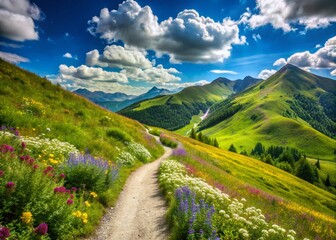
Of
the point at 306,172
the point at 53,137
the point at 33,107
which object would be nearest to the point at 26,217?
the point at 53,137

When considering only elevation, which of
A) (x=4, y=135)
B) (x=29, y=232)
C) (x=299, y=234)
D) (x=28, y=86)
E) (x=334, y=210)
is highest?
(x=28, y=86)

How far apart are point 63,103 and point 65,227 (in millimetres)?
17997

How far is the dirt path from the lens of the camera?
7855mm

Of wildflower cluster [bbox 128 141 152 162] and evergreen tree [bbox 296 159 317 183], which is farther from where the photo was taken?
evergreen tree [bbox 296 159 317 183]

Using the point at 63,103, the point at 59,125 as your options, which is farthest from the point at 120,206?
the point at 63,103

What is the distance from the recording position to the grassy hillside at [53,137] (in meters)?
5.96

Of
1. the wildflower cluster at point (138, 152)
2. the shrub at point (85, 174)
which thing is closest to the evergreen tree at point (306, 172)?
the wildflower cluster at point (138, 152)

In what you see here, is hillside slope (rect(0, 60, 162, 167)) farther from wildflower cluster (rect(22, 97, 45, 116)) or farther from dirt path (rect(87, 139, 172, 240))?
dirt path (rect(87, 139, 172, 240))

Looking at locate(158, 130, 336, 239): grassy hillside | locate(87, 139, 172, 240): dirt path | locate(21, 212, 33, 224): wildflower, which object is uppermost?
locate(21, 212, 33, 224): wildflower

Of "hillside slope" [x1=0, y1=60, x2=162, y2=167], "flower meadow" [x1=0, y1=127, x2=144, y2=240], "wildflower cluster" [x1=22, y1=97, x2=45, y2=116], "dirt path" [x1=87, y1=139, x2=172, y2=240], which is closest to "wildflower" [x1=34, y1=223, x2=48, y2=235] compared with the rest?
"flower meadow" [x1=0, y1=127, x2=144, y2=240]

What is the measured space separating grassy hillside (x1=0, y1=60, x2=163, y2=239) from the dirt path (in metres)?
0.49

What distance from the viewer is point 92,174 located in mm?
9641

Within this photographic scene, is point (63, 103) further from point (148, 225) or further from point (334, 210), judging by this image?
point (334, 210)

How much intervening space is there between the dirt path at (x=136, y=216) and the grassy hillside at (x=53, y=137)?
488 mm
